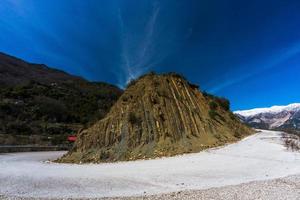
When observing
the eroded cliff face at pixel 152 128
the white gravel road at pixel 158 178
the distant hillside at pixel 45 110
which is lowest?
the white gravel road at pixel 158 178

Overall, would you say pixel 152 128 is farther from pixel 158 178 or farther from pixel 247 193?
pixel 247 193

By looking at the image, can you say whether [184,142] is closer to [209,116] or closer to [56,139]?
[209,116]

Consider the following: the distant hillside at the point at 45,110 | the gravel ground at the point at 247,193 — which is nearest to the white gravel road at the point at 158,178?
the gravel ground at the point at 247,193

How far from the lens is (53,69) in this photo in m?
155

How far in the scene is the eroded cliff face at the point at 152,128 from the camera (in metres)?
20.1

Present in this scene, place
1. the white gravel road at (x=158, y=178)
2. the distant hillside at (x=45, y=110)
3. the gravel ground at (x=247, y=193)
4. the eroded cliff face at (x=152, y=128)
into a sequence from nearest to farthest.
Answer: the gravel ground at (x=247, y=193), the white gravel road at (x=158, y=178), the eroded cliff face at (x=152, y=128), the distant hillside at (x=45, y=110)

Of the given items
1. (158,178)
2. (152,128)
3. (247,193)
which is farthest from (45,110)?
(247,193)

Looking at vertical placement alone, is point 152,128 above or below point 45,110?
below

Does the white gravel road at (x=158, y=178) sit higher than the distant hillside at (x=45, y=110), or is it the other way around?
the distant hillside at (x=45, y=110)

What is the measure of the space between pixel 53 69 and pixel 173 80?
5392 inches

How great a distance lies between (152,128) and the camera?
21891 mm

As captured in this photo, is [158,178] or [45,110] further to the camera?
[45,110]

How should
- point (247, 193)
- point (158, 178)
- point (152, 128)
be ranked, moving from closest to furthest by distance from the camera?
1. point (247, 193)
2. point (158, 178)
3. point (152, 128)

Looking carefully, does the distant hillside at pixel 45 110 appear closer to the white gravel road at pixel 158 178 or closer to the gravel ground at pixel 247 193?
the white gravel road at pixel 158 178
